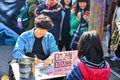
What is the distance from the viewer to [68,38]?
268 inches

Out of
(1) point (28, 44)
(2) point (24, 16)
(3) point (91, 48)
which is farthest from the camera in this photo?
(2) point (24, 16)

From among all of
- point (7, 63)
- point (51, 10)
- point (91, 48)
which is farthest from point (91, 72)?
point (7, 63)

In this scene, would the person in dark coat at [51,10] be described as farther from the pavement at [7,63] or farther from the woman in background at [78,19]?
the pavement at [7,63]

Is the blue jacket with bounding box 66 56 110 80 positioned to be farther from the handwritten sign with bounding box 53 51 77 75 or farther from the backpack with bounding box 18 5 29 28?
the backpack with bounding box 18 5 29 28

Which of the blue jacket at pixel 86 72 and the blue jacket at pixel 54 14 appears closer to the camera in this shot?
the blue jacket at pixel 86 72

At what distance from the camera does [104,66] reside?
3.40 metres

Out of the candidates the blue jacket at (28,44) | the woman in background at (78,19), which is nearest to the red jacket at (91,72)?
the blue jacket at (28,44)

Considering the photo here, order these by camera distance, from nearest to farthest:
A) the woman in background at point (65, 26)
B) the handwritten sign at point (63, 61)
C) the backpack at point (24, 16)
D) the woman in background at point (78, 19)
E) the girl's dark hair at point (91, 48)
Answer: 1. the girl's dark hair at point (91, 48)
2. the handwritten sign at point (63, 61)
3. the woman in background at point (78, 19)
4. the woman in background at point (65, 26)
5. the backpack at point (24, 16)

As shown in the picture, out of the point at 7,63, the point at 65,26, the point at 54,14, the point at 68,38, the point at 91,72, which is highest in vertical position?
the point at 54,14

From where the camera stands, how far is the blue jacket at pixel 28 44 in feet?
14.0

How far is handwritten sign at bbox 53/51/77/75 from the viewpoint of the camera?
369cm

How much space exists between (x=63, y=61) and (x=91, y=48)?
561 millimetres

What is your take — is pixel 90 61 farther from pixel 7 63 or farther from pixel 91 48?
pixel 7 63

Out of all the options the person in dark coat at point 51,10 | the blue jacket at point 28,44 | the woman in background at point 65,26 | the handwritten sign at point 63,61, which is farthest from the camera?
the woman in background at point 65,26
